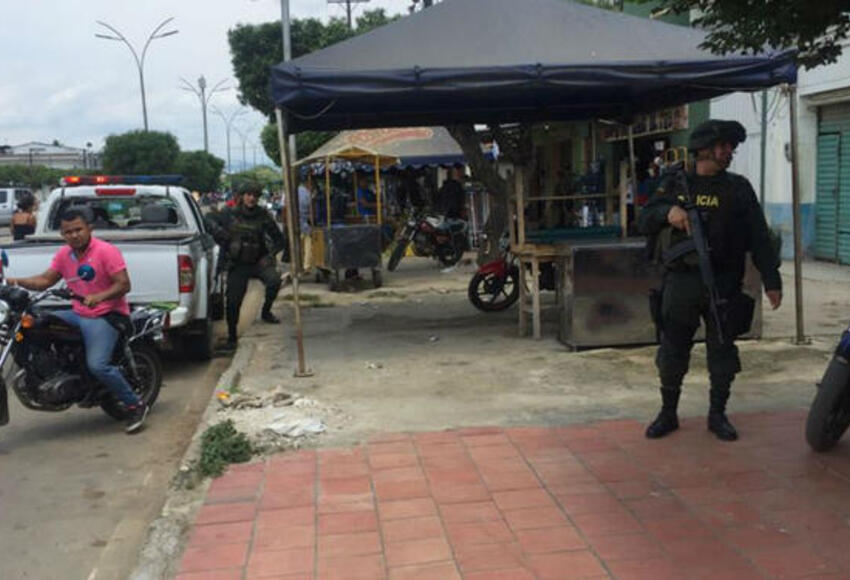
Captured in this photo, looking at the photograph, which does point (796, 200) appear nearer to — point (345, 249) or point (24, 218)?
point (345, 249)

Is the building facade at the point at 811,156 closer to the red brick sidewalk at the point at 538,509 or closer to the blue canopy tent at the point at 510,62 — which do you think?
the blue canopy tent at the point at 510,62

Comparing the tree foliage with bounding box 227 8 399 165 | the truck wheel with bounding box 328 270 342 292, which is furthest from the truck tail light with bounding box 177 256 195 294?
the tree foliage with bounding box 227 8 399 165

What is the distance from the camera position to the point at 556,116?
386 inches

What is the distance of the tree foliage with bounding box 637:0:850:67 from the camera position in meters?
3.46

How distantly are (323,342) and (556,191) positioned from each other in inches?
227

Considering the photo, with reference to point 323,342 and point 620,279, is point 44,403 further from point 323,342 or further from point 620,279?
point 620,279

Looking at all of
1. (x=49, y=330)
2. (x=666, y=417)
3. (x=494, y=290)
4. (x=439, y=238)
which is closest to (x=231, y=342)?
(x=494, y=290)

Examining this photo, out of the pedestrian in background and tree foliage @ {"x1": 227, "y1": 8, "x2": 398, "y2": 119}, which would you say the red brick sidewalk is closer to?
the pedestrian in background

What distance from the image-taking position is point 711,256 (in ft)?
15.4

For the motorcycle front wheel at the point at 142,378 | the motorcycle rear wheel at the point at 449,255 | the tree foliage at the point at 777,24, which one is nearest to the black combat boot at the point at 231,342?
the motorcycle front wheel at the point at 142,378

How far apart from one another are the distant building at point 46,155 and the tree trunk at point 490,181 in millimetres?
93095

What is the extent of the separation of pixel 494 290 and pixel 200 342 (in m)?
3.26

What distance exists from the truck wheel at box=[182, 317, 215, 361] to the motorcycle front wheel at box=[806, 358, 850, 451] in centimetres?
560

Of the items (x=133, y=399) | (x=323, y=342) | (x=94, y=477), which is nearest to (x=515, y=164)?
(x=323, y=342)
